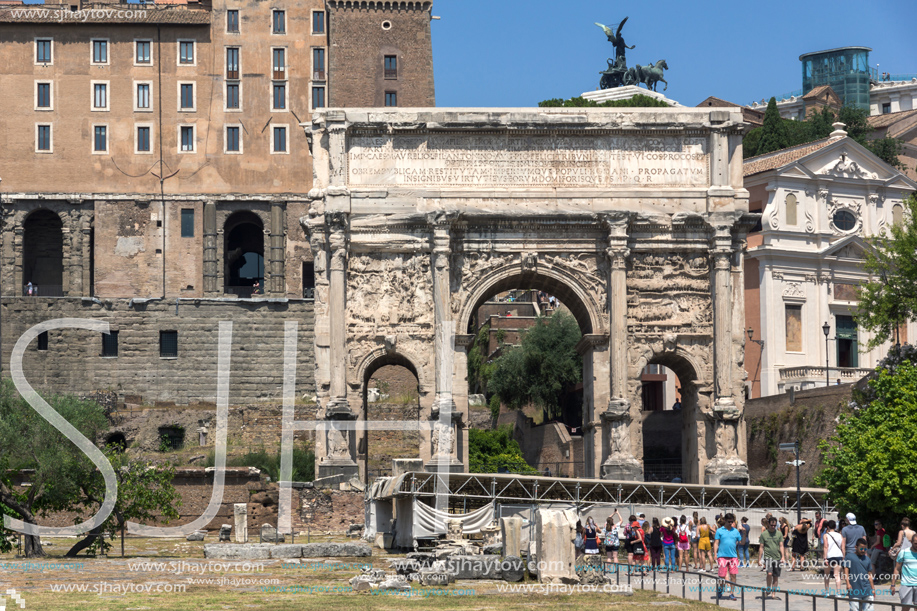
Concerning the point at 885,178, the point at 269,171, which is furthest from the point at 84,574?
the point at 269,171

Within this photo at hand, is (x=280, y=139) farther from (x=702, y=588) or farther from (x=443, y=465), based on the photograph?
(x=702, y=588)

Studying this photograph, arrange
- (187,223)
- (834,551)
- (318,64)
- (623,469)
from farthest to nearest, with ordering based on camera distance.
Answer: (318,64) → (187,223) → (623,469) → (834,551)

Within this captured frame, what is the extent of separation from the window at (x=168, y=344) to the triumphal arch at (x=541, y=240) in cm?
2922

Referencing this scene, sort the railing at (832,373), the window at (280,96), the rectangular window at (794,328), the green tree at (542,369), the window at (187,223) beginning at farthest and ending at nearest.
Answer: the window at (280,96), the window at (187,223), the green tree at (542,369), the rectangular window at (794,328), the railing at (832,373)

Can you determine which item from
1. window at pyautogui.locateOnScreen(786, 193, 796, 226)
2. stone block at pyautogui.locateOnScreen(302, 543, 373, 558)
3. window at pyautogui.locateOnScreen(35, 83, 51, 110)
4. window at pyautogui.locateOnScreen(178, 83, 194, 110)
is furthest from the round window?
window at pyautogui.locateOnScreen(35, 83, 51, 110)

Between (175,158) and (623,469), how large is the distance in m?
37.6

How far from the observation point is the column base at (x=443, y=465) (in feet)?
116

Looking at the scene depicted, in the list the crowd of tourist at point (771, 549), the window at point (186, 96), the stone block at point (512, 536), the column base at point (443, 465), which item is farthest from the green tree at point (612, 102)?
the stone block at point (512, 536)

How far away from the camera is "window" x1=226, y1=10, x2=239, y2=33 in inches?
2699

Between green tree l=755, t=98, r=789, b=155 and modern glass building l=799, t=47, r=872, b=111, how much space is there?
35.9 meters

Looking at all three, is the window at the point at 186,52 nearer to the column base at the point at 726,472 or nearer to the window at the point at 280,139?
the window at the point at 280,139

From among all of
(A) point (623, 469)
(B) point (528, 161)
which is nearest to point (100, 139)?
(B) point (528, 161)

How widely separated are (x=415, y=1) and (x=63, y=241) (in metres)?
20.5

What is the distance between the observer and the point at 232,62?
68.3 meters
